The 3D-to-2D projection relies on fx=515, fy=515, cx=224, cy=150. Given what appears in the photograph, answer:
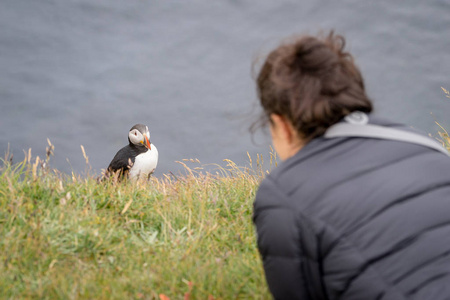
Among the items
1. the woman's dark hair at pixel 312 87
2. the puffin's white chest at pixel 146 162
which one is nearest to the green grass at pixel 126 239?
the woman's dark hair at pixel 312 87

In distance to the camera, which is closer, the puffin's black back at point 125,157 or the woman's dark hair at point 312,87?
the woman's dark hair at point 312,87

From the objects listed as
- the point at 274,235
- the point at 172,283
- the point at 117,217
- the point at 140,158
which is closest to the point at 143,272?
the point at 172,283

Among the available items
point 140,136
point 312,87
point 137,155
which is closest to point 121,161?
point 137,155

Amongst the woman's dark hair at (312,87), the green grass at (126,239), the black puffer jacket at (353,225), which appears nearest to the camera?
the black puffer jacket at (353,225)

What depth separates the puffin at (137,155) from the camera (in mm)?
8453

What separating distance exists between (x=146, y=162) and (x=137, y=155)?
0.75ft

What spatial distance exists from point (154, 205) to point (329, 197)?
2999 millimetres

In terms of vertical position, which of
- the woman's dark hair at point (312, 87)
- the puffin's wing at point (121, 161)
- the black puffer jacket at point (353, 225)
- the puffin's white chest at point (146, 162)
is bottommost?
the puffin's white chest at point (146, 162)

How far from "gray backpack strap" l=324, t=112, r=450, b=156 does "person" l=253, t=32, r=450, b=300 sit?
12 mm

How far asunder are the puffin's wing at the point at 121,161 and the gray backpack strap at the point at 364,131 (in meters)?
6.38

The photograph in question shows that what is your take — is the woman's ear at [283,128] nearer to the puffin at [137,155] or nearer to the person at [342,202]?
the person at [342,202]

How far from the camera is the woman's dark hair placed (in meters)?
2.21

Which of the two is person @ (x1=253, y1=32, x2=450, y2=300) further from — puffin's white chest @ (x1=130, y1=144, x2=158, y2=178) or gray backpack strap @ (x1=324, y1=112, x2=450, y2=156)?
puffin's white chest @ (x1=130, y1=144, x2=158, y2=178)

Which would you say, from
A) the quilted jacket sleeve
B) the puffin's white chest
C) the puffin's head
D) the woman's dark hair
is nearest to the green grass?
the quilted jacket sleeve
